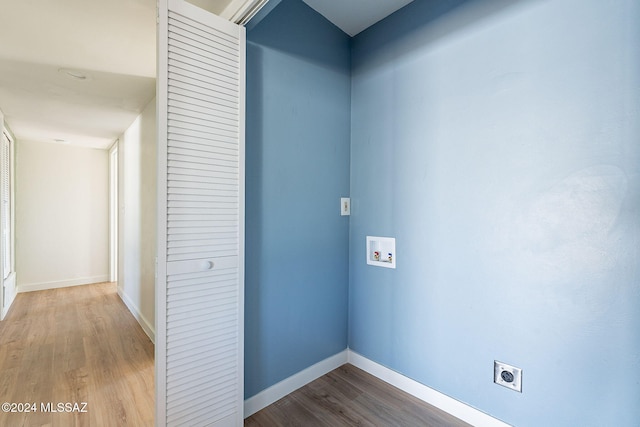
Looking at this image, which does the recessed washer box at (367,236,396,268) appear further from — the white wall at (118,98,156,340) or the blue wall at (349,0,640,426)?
the white wall at (118,98,156,340)

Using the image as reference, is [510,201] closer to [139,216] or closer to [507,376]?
[507,376]

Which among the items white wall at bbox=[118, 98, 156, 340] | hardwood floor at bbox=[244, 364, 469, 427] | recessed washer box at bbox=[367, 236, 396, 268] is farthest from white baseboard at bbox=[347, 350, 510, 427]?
white wall at bbox=[118, 98, 156, 340]

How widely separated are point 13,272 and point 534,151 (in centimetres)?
604

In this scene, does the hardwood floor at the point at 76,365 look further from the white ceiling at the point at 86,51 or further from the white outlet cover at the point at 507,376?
the white ceiling at the point at 86,51

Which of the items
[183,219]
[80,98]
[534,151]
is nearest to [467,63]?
[534,151]

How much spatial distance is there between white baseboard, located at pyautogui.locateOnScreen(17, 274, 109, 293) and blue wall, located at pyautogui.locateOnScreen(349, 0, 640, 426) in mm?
4978

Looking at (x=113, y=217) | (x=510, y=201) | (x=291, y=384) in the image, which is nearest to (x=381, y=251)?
(x=510, y=201)

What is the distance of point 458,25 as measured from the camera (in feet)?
5.47

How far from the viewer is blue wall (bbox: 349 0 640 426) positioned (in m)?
1.21

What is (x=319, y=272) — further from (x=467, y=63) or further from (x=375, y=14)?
(x=375, y=14)

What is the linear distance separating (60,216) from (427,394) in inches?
220

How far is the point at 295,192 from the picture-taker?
1.91 metres

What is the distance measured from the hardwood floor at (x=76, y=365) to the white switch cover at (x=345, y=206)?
176cm

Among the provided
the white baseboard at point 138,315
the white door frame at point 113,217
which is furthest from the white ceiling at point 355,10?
the white door frame at point 113,217
